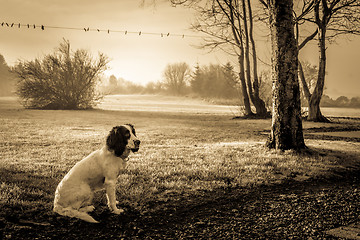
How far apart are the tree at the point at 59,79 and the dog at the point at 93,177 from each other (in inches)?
1091

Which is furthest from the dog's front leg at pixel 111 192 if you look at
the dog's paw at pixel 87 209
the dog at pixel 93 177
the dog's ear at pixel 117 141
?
the dog's ear at pixel 117 141

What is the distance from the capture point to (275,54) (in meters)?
7.82

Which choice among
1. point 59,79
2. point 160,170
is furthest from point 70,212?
point 59,79

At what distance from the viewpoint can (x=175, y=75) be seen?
8731 centimetres

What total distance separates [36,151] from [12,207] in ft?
15.4

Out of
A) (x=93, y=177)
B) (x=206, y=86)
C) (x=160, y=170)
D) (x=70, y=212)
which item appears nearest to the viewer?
(x=70, y=212)

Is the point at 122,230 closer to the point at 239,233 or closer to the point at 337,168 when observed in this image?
the point at 239,233

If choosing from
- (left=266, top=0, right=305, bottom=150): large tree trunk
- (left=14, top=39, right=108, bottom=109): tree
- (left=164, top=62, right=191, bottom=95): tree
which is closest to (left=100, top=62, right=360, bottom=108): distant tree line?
(left=164, top=62, right=191, bottom=95): tree

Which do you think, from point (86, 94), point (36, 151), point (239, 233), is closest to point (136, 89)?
point (86, 94)

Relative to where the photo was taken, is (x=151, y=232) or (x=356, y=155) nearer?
(x=151, y=232)

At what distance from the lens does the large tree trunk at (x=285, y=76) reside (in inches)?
301

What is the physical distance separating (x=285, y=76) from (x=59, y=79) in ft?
88.9

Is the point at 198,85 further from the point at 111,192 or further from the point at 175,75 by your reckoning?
the point at 111,192

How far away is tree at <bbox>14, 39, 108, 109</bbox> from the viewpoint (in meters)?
28.6
